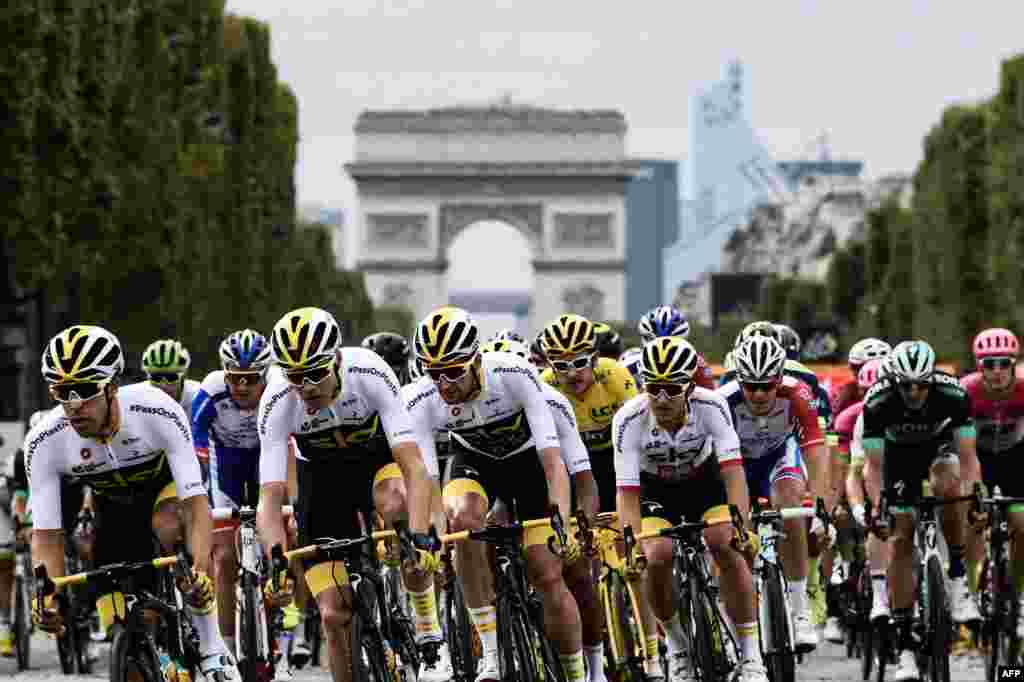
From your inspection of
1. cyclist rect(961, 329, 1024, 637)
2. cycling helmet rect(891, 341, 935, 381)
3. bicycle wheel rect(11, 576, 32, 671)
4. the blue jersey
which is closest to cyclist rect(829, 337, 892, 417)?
cyclist rect(961, 329, 1024, 637)

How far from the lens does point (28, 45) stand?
1105 inches

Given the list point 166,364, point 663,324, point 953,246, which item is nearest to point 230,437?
point 166,364

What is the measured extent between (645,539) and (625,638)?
0.96 meters

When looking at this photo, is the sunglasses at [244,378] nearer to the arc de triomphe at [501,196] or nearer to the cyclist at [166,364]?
the cyclist at [166,364]

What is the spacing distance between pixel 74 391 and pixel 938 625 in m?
4.06

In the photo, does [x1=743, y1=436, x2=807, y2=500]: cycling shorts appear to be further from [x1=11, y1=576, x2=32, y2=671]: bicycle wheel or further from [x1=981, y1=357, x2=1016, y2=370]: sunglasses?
[x1=11, y1=576, x2=32, y2=671]: bicycle wheel

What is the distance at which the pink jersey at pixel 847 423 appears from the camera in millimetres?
13755

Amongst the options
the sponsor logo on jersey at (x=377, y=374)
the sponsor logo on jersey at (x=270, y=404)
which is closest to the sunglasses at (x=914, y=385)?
the sponsor logo on jersey at (x=377, y=374)

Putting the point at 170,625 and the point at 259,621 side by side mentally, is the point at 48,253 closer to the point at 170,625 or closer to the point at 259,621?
the point at 259,621

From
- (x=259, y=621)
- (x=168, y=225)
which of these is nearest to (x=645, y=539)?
(x=259, y=621)

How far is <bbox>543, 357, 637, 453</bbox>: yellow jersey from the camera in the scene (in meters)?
11.9

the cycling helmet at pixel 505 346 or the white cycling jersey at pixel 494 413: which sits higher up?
the cycling helmet at pixel 505 346

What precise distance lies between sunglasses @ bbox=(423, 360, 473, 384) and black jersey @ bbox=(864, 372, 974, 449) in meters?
2.53

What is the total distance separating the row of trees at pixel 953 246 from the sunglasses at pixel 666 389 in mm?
30273
